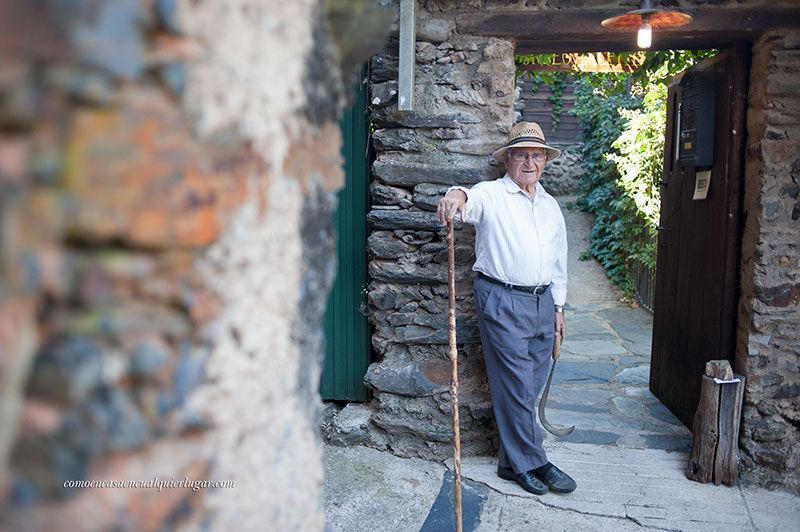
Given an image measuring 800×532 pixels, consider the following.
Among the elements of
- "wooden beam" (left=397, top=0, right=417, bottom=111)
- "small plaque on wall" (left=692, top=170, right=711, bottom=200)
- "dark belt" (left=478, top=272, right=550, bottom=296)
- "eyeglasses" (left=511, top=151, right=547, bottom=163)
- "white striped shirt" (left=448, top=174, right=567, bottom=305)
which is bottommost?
"dark belt" (left=478, top=272, right=550, bottom=296)

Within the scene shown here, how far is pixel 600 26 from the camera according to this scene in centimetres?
380

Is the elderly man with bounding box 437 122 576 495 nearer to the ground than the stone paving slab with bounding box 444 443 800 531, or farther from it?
farther from it

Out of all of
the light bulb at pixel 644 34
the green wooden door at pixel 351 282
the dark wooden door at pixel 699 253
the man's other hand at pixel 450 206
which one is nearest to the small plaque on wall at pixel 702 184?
the dark wooden door at pixel 699 253

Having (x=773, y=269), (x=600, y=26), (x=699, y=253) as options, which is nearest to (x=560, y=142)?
(x=699, y=253)

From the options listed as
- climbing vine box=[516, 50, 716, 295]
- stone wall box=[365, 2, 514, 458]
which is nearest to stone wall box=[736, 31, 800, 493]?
stone wall box=[365, 2, 514, 458]

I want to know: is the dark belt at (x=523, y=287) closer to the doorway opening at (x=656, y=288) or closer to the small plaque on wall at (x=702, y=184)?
the doorway opening at (x=656, y=288)

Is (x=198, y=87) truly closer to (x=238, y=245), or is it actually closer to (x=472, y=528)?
(x=238, y=245)

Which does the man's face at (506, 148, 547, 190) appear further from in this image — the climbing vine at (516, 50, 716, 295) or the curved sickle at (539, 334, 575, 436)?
the climbing vine at (516, 50, 716, 295)

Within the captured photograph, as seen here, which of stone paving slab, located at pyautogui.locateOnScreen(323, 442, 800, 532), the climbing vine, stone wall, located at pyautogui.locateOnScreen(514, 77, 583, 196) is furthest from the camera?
stone wall, located at pyautogui.locateOnScreen(514, 77, 583, 196)

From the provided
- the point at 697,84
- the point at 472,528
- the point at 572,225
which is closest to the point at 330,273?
the point at 472,528

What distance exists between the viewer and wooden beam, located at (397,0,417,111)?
3762 mm

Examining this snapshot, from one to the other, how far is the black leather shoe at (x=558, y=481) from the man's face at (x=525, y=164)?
59.0 inches

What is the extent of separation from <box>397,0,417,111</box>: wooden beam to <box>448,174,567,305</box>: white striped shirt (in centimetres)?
55

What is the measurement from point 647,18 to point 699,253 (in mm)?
1683
